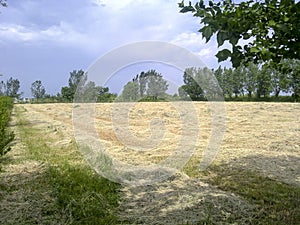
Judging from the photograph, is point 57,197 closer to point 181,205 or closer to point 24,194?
point 24,194

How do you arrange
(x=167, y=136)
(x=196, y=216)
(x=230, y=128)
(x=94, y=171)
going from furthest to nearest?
(x=230, y=128), (x=167, y=136), (x=94, y=171), (x=196, y=216)

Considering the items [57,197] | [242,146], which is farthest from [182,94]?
[57,197]

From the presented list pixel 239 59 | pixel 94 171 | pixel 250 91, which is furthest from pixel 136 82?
pixel 250 91

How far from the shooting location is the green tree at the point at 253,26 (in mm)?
2914

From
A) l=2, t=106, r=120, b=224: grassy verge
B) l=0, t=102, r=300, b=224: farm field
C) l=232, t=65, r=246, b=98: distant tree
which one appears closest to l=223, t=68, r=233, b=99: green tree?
l=232, t=65, r=246, b=98: distant tree

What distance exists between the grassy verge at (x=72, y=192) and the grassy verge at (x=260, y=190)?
1.80 meters

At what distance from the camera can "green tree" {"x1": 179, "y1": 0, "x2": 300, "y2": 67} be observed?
9.56 feet

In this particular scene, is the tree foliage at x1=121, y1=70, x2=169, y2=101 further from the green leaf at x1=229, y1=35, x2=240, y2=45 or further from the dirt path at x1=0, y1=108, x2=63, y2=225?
the green leaf at x1=229, y1=35, x2=240, y2=45

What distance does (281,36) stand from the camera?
3.16m

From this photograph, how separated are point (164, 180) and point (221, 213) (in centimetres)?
153

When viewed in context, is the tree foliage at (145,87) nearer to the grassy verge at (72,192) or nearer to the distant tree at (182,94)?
the distant tree at (182,94)

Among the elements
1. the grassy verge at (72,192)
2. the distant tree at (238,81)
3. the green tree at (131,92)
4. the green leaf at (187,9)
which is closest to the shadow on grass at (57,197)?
the grassy verge at (72,192)

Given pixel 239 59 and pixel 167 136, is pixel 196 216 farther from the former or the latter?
pixel 167 136

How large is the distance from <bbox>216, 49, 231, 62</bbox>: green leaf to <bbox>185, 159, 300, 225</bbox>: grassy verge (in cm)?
222
